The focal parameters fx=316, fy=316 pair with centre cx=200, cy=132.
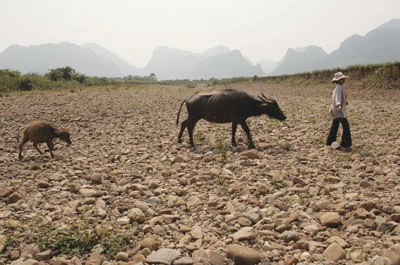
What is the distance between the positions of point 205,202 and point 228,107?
4.40 m

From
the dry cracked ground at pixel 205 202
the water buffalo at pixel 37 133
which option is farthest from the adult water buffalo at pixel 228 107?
the water buffalo at pixel 37 133

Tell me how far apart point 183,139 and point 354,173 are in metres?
5.52

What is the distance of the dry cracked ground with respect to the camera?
3635mm

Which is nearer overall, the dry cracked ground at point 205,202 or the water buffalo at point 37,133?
the dry cracked ground at point 205,202

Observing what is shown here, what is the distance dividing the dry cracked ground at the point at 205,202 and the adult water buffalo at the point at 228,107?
0.74 m

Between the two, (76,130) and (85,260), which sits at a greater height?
(76,130)

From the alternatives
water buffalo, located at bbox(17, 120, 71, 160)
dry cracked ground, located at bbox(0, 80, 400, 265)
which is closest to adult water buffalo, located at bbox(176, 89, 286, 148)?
dry cracked ground, located at bbox(0, 80, 400, 265)

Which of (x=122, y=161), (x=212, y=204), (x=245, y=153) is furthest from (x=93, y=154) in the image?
(x=212, y=204)

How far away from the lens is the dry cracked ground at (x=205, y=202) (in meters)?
3.63

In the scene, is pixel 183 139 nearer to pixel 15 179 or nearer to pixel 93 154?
pixel 93 154

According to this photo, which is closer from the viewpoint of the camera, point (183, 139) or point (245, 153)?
point (245, 153)

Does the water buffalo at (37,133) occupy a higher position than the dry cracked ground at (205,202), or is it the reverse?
the water buffalo at (37,133)

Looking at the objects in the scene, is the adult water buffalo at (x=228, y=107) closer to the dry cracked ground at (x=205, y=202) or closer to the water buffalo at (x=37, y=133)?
the dry cracked ground at (x=205, y=202)

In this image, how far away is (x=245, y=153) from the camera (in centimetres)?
751
